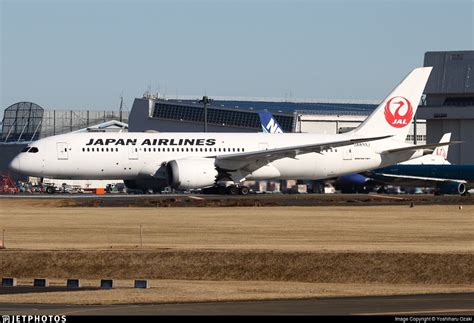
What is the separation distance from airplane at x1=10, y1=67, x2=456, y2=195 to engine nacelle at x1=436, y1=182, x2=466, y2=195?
46.4 feet

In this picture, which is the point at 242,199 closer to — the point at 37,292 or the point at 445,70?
the point at 37,292

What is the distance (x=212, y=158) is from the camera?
3120 inches

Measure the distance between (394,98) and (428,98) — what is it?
53034 millimetres

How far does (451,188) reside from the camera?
101062mm

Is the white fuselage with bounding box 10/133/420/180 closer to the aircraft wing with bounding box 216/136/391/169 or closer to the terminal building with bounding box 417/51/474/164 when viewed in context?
the aircraft wing with bounding box 216/136/391/169

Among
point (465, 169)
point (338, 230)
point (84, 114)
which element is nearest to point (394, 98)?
point (465, 169)

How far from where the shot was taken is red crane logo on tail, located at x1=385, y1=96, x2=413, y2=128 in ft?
289

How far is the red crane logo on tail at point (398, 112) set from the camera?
87.9 m

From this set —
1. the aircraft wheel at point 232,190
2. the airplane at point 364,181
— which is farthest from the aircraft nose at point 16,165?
the airplane at point 364,181

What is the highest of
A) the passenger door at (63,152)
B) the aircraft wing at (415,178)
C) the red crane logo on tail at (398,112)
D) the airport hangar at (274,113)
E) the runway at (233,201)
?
the airport hangar at (274,113)

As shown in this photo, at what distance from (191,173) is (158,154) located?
3723mm

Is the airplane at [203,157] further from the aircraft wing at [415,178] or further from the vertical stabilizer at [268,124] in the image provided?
the vertical stabilizer at [268,124]

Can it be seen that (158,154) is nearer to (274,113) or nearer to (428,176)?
(428,176)

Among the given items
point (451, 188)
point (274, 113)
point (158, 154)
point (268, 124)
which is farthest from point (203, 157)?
point (274, 113)
